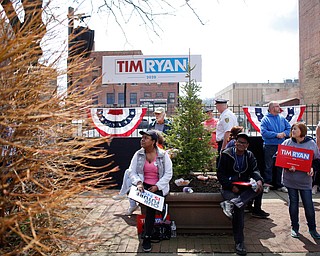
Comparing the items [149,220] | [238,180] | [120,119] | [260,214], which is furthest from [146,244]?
[120,119]

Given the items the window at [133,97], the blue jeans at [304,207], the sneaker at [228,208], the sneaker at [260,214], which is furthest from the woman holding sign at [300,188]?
the window at [133,97]

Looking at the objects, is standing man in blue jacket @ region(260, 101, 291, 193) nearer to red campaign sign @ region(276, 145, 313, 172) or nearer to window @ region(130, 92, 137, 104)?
red campaign sign @ region(276, 145, 313, 172)

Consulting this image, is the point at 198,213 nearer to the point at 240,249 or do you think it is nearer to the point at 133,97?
the point at 240,249

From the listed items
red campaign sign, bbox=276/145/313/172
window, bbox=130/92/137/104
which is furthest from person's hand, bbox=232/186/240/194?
window, bbox=130/92/137/104

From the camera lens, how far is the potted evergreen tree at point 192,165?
470cm

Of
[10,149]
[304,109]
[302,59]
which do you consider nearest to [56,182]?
[10,149]

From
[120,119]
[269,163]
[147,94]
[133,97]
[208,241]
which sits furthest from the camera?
[147,94]

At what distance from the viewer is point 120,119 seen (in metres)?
8.72

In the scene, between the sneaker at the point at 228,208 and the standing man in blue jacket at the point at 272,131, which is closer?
the sneaker at the point at 228,208

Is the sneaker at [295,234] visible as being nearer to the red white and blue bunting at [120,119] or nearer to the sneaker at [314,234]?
the sneaker at [314,234]

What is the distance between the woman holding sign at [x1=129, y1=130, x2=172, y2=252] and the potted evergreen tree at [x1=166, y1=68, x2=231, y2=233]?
288mm

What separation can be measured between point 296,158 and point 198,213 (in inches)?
65.8

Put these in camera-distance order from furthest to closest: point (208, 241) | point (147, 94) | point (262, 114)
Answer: point (147, 94)
point (262, 114)
point (208, 241)

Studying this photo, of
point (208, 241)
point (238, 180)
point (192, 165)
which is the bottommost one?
point (208, 241)
